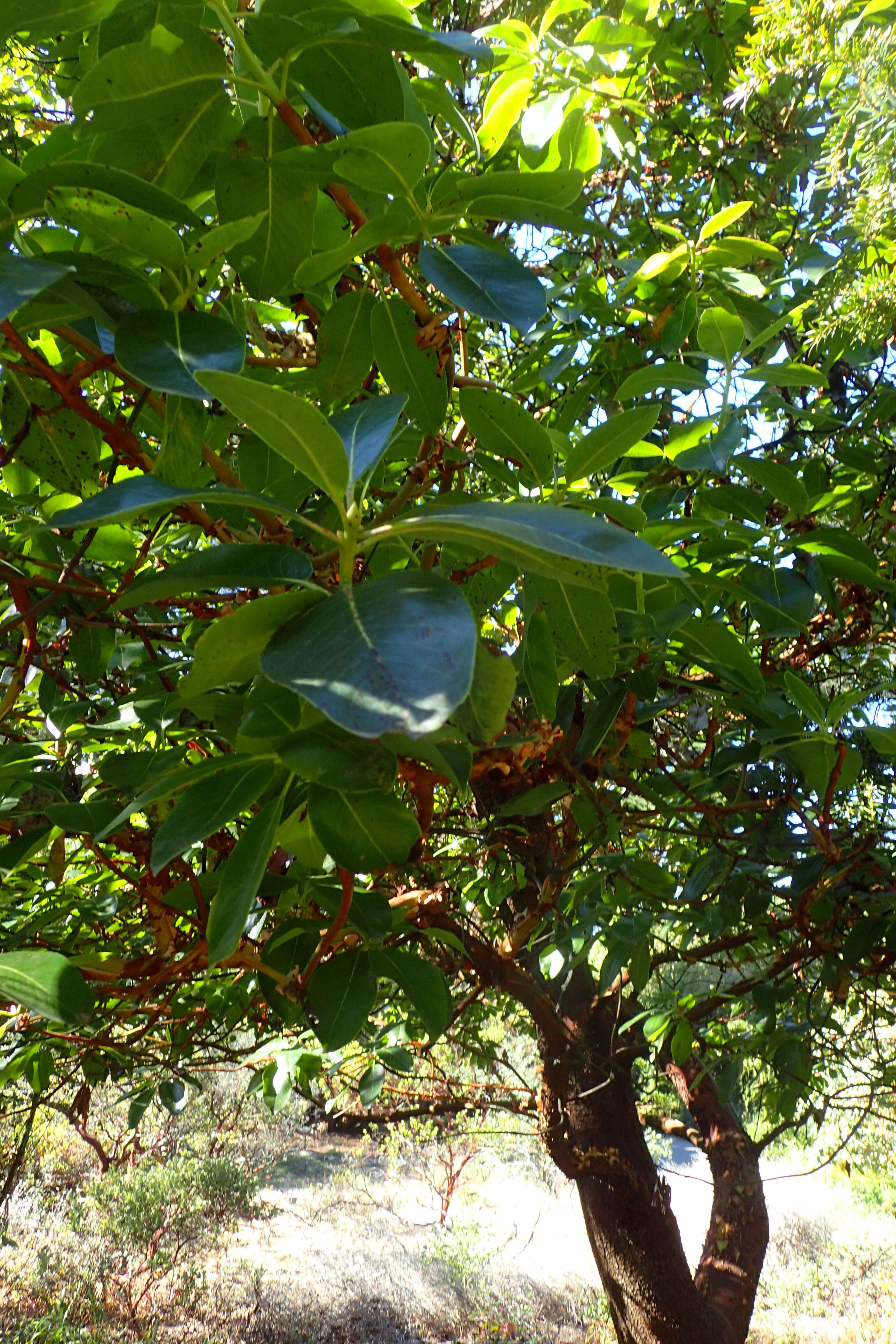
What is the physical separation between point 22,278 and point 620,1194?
2.94 meters

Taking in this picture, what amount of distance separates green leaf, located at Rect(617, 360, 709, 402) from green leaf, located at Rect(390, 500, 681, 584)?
0.40 metres

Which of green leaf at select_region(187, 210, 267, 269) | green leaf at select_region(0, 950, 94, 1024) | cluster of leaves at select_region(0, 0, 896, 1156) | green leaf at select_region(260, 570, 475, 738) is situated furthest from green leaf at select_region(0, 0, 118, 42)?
green leaf at select_region(0, 950, 94, 1024)

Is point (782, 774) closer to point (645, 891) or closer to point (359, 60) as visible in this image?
point (645, 891)

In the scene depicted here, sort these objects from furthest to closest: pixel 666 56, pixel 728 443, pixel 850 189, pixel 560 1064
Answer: pixel 560 1064, pixel 666 56, pixel 850 189, pixel 728 443

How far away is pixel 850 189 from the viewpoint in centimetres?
123

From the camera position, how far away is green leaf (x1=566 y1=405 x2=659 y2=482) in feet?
1.85

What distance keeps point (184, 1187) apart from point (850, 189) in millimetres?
7368

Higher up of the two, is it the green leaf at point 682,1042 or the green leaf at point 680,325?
the green leaf at point 680,325

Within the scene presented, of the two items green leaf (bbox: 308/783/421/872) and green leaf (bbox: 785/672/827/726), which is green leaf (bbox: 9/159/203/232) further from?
green leaf (bbox: 785/672/827/726)

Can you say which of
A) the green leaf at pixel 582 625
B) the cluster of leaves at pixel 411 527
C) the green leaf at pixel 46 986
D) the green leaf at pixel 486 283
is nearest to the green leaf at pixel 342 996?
the cluster of leaves at pixel 411 527

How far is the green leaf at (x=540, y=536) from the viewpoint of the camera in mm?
293

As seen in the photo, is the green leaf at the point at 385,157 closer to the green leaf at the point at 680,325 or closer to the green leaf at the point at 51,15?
the green leaf at the point at 51,15

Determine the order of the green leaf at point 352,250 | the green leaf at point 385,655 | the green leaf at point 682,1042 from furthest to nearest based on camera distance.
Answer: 1. the green leaf at point 682,1042
2. the green leaf at point 352,250
3. the green leaf at point 385,655

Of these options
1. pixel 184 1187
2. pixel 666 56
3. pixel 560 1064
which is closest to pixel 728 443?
pixel 666 56
